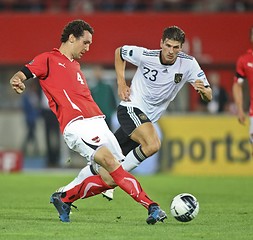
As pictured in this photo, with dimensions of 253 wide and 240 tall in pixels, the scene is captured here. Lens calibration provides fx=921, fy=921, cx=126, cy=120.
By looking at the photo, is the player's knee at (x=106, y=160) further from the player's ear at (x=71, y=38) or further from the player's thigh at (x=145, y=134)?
the player's thigh at (x=145, y=134)

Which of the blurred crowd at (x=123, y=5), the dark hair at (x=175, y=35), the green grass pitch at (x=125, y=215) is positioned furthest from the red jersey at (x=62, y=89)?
the blurred crowd at (x=123, y=5)

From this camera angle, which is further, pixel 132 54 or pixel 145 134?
pixel 132 54

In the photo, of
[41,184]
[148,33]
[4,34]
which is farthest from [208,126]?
[4,34]

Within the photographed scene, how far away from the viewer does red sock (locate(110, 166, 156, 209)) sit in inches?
348

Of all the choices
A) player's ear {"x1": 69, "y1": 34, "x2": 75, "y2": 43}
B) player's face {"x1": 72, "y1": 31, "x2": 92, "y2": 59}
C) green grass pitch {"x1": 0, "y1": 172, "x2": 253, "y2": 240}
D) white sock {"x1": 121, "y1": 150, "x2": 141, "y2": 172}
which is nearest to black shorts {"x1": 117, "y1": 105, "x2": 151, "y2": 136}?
white sock {"x1": 121, "y1": 150, "x2": 141, "y2": 172}

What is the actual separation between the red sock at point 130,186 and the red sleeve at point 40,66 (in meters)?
1.23

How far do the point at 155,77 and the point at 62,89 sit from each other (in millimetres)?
2028

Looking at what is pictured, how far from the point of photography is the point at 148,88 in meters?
11.1

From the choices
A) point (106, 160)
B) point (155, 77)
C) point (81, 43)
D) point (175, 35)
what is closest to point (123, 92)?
point (155, 77)

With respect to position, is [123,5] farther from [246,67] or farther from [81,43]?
[81,43]

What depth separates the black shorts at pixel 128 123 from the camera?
10.8 metres

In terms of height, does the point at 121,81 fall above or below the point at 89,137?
above

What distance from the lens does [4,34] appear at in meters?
26.7

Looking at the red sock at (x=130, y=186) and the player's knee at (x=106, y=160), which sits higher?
the player's knee at (x=106, y=160)
